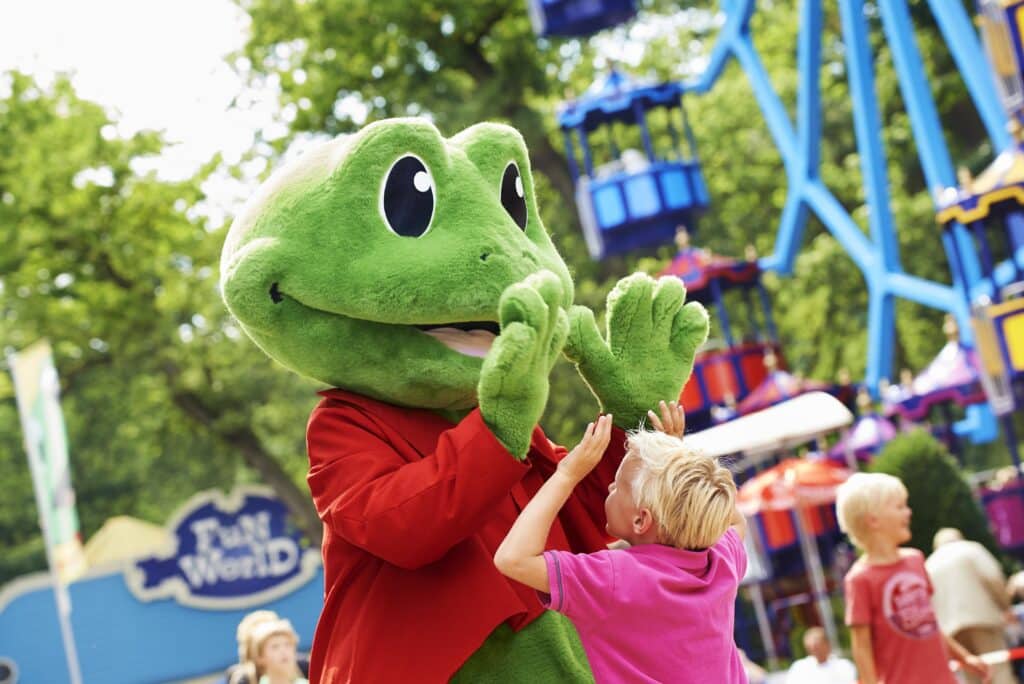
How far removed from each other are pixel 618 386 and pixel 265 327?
0.76 m

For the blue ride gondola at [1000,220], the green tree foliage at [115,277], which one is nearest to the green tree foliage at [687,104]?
the green tree foliage at [115,277]

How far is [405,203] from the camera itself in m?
3.06

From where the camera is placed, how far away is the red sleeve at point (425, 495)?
8.96 ft

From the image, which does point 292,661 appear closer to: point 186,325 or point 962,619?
point 962,619

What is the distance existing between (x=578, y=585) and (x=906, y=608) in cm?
269

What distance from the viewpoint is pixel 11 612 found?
858 inches

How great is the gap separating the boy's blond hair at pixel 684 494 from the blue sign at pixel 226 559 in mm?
17989

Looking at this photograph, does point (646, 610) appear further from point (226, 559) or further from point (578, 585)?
point (226, 559)

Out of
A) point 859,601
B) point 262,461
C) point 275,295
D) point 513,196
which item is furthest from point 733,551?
point 262,461

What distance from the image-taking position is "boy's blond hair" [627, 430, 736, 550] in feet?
9.36

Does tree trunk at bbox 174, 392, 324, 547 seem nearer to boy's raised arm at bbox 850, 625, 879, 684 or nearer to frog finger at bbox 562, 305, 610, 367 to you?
boy's raised arm at bbox 850, 625, 879, 684

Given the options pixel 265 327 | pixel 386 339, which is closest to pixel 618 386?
pixel 386 339

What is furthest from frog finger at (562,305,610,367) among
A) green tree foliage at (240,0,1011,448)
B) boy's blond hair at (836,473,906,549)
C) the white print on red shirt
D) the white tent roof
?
green tree foliage at (240,0,1011,448)

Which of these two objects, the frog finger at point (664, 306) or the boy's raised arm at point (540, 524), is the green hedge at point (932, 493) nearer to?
the frog finger at point (664, 306)
